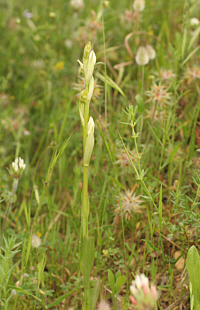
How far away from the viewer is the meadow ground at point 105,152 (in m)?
1.64

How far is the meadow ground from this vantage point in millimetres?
1638

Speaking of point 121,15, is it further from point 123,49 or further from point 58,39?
point 58,39

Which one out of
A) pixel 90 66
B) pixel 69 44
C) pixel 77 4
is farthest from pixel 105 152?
pixel 77 4

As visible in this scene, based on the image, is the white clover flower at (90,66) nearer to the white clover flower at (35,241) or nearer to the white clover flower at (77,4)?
the white clover flower at (35,241)

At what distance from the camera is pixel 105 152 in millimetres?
2264

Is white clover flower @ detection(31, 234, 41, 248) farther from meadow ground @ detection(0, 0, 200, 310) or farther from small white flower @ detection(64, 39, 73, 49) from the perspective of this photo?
small white flower @ detection(64, 39, 73, 49)

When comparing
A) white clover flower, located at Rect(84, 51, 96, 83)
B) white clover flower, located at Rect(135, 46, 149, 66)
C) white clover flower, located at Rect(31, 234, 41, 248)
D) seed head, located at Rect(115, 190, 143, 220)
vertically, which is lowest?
white clover flower, located at Rect(31, 234, 41, 248)

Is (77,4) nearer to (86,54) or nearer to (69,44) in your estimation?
(69,44)

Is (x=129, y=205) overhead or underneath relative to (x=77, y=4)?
underneath

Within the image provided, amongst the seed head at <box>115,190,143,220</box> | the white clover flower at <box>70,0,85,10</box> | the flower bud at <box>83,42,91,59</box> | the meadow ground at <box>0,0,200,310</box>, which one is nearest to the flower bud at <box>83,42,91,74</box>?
the flower bud at <box>83,42,91,59</box>

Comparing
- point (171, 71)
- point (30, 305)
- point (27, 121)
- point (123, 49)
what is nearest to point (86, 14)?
point (123, 49)

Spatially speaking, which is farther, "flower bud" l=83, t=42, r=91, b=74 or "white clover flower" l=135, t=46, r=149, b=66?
"white clover flower" l=135, t=46, r=149, b=66

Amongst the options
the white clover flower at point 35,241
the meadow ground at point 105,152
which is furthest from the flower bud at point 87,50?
the white clover flower at point 35,241

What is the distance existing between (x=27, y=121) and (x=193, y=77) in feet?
4.80
